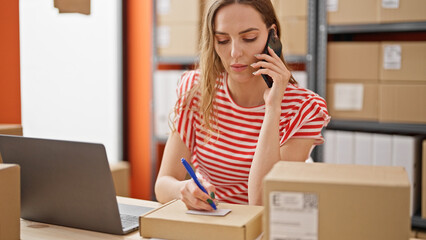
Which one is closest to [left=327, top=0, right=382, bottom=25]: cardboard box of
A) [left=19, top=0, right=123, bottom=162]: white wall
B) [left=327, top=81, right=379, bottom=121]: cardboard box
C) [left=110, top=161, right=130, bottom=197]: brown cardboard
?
[left=327, top=81, right=379, bottom=121]: cardboard box

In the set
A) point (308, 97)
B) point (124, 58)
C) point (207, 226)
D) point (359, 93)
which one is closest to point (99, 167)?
point (207, 226)

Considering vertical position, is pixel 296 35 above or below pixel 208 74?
above

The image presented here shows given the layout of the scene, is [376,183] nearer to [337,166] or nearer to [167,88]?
[337,166]

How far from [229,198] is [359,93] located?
1.40 metres

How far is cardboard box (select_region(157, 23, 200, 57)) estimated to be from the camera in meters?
Result: 3.17

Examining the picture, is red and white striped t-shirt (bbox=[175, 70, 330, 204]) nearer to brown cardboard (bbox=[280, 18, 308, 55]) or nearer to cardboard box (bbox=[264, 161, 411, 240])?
cardboard box (bbox=[264, 161, 411, 240])

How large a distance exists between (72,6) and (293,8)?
171cm

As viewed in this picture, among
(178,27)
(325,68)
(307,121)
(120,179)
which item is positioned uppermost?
(178,27)

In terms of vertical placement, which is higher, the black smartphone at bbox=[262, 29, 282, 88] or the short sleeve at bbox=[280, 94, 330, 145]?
the black smartphone at bbox=[262, 29, 282, 88]

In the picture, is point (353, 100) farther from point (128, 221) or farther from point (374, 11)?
point (128, 221)

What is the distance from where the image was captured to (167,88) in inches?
130

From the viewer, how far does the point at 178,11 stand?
3.20 metres

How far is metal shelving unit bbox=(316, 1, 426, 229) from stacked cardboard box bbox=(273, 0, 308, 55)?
0.28ft

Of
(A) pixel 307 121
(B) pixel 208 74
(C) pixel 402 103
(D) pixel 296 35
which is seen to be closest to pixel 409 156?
(C) pixel 402 103
